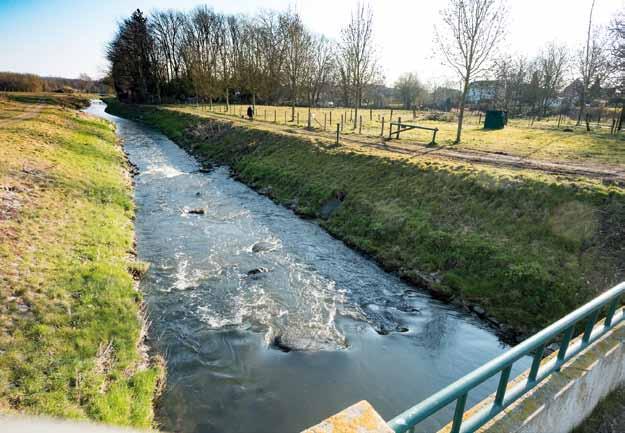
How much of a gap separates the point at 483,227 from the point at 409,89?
85.5 m

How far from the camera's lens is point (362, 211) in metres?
17.5

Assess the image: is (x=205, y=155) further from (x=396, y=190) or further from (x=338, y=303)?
(x=338, y=303)

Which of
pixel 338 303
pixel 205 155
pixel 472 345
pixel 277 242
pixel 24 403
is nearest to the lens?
pixel 24 403

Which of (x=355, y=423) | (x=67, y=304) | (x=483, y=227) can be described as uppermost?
(x=355, y=423)

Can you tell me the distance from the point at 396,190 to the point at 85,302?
13505 mm

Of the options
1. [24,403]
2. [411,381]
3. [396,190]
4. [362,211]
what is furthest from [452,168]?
A: [24,403]

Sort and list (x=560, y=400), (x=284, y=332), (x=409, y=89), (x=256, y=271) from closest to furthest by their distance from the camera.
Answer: (x=560, y=400)
(x=284, y=332)
(x=256, y=271)
(x=409, y=89)

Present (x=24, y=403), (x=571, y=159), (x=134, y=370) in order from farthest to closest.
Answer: (x=571, y=159), (x=134, y=370), (x=24, y=403)

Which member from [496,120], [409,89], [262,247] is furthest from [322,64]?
[262,247]

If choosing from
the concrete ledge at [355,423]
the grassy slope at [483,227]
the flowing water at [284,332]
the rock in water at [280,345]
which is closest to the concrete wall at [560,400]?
the concrete ledge at [355,423]

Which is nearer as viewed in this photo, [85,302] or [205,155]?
[85,302]

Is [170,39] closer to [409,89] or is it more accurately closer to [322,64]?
[322,64]

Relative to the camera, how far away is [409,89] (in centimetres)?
9069

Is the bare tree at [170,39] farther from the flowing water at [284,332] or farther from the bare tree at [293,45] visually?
the flowing water at [284,332]
